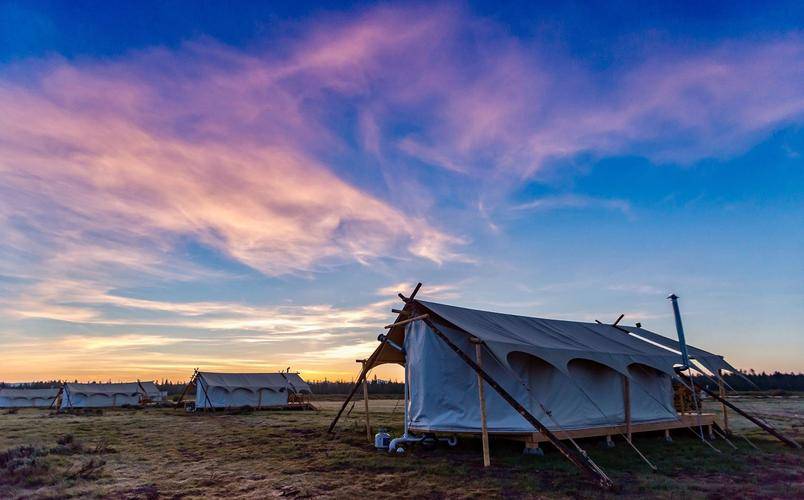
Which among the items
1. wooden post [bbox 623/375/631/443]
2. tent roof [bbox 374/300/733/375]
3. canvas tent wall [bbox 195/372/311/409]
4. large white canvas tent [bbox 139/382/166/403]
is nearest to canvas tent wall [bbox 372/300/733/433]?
tent roof [bbox 374/300/733/375]

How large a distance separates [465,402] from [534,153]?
23.6 ft

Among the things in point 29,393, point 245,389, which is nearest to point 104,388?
A: point 29,393

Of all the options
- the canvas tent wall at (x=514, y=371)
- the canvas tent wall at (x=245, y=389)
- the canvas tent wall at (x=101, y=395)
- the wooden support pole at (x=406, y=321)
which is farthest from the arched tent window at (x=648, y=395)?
the canvas tent wall at (x=101, y=395)

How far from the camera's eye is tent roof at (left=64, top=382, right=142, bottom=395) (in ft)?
130

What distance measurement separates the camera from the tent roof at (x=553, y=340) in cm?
1000

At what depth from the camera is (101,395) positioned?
40594 millimetres

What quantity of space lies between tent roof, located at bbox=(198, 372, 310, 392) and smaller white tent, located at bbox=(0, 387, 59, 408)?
2486 cm

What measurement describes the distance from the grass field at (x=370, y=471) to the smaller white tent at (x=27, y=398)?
44452mm

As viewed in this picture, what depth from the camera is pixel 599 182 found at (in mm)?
15477

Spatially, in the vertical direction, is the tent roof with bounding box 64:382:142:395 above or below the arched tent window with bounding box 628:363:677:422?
below

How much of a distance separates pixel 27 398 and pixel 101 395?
14452 millimetres

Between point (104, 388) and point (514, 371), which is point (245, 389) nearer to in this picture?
point (104, 388)

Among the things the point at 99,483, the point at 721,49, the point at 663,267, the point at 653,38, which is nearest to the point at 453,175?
the point at 653,38

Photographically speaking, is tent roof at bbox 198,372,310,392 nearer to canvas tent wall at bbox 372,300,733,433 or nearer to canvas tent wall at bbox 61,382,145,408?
canvas tent wall at bbox 61,382,145,408
